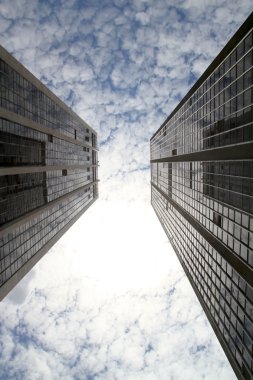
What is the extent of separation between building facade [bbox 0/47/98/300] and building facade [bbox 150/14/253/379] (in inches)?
1077

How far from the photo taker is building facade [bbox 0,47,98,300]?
44.1m

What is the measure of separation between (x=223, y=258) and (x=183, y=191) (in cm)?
2533

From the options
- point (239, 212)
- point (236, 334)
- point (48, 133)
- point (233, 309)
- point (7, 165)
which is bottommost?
point (236, 334)

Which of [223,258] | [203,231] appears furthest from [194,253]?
[223,258]

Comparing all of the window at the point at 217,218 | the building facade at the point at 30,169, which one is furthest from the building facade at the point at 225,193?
the building facade at the point at 30,169

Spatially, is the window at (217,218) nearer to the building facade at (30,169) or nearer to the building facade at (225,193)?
the building facade at (225,193)

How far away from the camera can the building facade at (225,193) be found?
31812 mm

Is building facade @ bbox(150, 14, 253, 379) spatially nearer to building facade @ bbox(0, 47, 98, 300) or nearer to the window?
the window

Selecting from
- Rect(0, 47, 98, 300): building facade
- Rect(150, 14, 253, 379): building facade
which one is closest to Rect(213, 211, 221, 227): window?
Rect(150, 14, 253, 379): building facade

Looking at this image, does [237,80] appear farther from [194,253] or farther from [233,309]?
[194,253]

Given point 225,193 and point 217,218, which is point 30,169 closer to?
point 217,218

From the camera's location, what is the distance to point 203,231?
47562 mm

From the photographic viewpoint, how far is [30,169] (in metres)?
52.0

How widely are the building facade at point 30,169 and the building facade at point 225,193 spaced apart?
2736 cm
